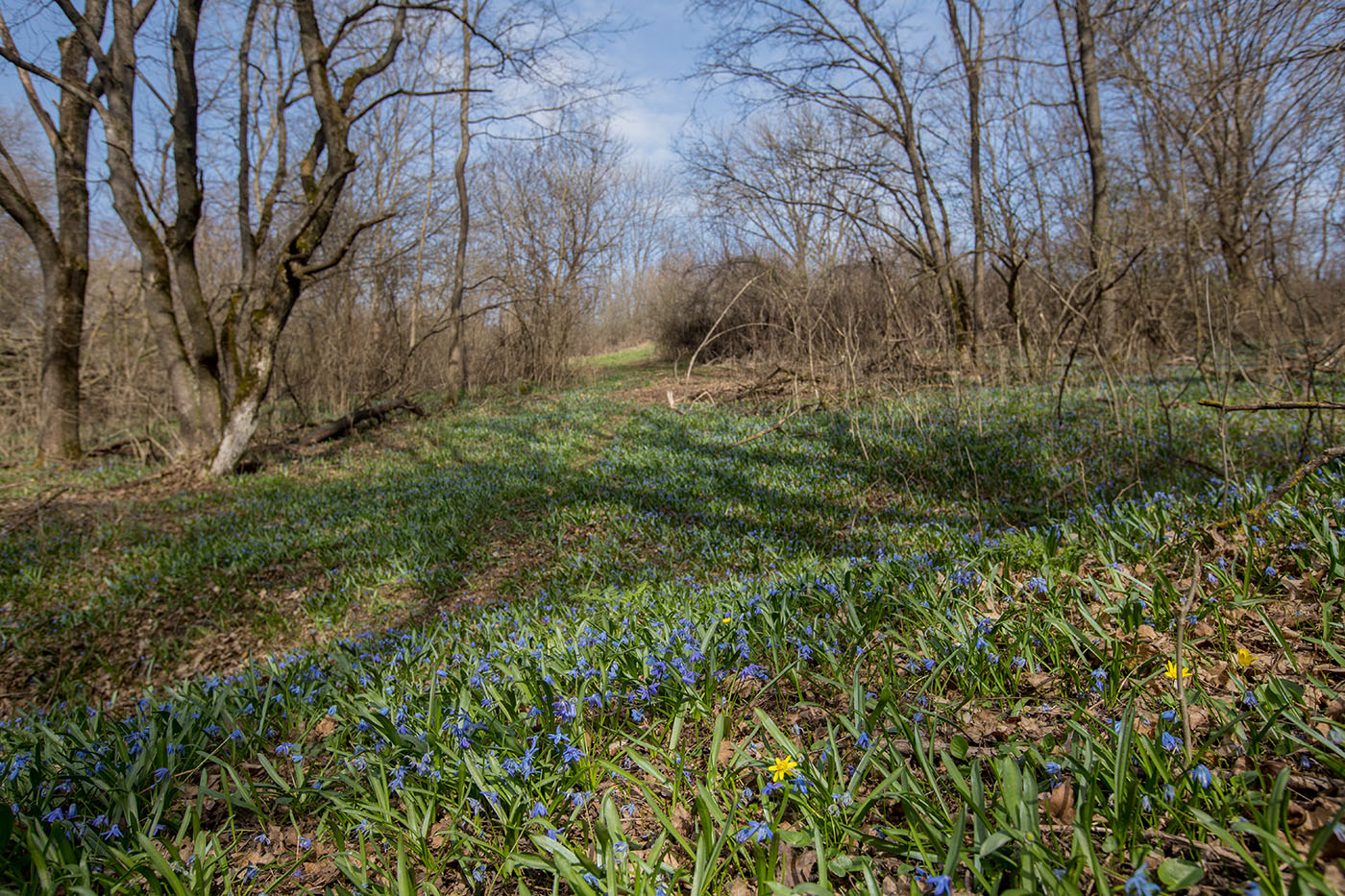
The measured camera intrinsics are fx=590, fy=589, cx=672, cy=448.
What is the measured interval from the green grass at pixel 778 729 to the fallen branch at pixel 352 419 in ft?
22.0

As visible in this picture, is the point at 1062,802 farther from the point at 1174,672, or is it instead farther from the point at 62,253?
the point at 62,253

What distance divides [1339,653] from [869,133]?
14.5 m

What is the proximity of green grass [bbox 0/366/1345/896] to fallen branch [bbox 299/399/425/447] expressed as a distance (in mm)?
6708

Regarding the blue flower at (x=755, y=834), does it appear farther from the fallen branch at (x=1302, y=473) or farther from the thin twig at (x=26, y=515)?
the thin twig at (x=26, y=515)

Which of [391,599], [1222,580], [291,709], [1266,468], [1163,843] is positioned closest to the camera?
[1163,843]

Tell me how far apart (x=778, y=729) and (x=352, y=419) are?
12.4m

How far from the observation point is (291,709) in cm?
271

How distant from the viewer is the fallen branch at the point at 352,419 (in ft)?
37.2

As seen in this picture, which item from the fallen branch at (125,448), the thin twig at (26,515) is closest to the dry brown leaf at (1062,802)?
the thin twig at (26,515)

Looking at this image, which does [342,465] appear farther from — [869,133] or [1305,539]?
[869,133]

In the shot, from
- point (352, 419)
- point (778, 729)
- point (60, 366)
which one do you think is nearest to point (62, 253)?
point (60, 366)

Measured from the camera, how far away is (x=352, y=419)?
12070 mm

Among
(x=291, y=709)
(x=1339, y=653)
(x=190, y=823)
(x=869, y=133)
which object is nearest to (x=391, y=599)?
(x=291, y=709)

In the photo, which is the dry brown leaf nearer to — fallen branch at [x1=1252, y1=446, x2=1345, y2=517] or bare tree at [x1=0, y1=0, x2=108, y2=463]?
fallen branch at [x1=1252, y1=446, x2=1345, y2=517]
